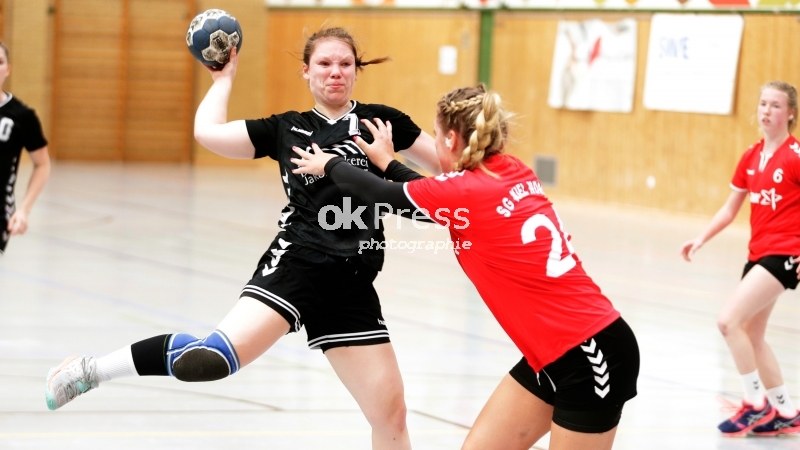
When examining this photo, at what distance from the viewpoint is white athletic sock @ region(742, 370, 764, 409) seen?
4.93 metres

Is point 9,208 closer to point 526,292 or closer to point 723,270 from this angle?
point 526,292

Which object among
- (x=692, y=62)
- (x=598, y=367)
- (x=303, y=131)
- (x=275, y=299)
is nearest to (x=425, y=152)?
(x=303, y=131)

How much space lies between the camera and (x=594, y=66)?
48.9 feet

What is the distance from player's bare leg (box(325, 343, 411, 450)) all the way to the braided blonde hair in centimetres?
81

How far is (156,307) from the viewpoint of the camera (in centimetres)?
734

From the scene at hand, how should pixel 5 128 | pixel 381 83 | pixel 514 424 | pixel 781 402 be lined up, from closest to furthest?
pixel 514 424
pixel 781 402
pixel 5 128
pixel 381 83

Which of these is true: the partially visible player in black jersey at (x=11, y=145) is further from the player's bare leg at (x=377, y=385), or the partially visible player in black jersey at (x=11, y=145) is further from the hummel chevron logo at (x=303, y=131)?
the player's bare leg at (x=377, y=385)

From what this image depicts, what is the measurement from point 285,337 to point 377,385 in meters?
3.13

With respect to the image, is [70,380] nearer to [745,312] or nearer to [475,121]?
[475,121]

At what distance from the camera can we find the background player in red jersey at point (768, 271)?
489 cm

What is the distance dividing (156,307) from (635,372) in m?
4.92

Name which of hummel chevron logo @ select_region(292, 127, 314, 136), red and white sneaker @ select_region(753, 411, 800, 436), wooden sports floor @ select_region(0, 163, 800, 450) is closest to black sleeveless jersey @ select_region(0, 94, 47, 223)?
wooden sports floor @ select_region(0, 163, 800, 450)

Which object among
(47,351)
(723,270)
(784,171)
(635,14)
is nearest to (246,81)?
(635,14)

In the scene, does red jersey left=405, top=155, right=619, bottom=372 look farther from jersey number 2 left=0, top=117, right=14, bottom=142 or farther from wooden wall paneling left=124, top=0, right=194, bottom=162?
wooden wall paneling left=124, top=0, right=194, bottom=162
